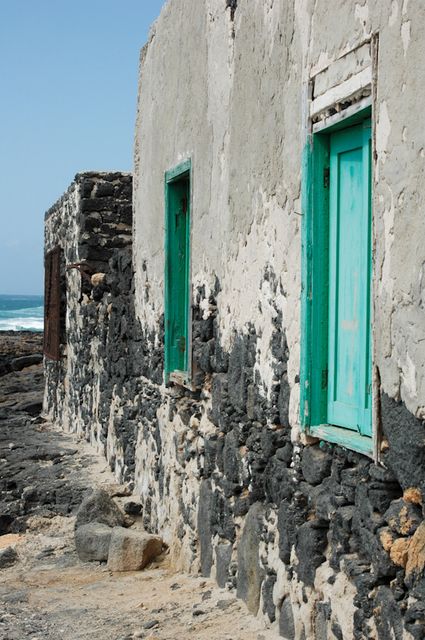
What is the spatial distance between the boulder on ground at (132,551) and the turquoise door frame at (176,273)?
1.09 m

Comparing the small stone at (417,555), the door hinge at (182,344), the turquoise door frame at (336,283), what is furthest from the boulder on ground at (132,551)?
the small stone at (417,555)

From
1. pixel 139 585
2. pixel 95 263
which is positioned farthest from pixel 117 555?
pixel 95 263

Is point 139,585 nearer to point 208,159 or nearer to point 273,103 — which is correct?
point 208,159

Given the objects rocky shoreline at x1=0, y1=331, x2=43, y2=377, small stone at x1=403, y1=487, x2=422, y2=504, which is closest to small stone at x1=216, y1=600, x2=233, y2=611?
small stone at x1=403, y1=487, x2=422, y2=504

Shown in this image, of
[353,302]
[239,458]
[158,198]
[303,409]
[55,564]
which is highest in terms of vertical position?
[158,198]

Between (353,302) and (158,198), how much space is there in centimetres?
366

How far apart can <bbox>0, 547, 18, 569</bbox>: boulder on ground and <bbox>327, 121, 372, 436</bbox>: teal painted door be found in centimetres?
370

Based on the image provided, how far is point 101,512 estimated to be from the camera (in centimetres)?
762

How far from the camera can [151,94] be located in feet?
25.4

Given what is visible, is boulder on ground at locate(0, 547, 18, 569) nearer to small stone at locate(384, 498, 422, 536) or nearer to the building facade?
the building facade

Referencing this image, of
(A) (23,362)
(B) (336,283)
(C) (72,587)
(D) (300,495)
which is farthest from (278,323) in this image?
(A) (23,362)

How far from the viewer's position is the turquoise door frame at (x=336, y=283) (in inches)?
156

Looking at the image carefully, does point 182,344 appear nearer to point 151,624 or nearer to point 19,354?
point 151,624

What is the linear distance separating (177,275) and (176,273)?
15 millimetres
